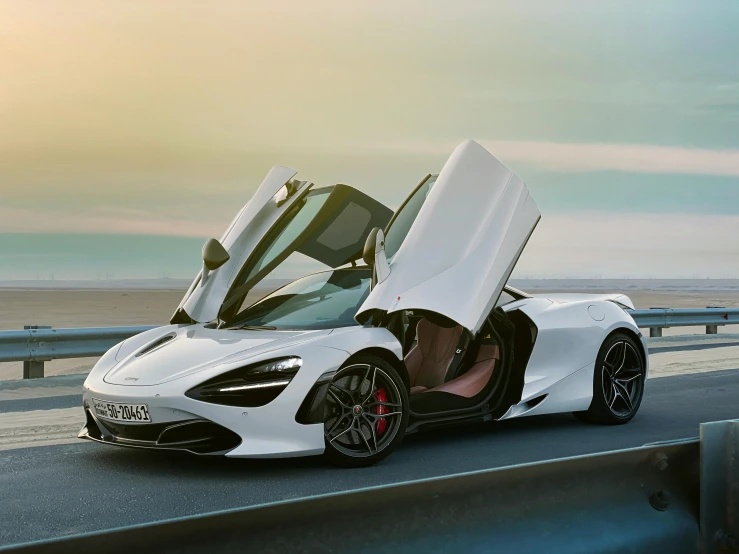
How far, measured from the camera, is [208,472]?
Answer: 5.74 meters

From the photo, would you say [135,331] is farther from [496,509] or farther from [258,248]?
[496,509]

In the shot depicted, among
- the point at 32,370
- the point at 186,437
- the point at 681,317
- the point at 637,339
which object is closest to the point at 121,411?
the point at 186,437

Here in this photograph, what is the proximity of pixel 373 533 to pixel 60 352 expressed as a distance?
911 centimetres

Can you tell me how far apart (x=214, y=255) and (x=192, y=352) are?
1190 millimetres

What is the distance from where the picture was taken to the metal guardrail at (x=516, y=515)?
187cm

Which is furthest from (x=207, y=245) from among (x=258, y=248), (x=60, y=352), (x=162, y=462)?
(x=60, y=352)

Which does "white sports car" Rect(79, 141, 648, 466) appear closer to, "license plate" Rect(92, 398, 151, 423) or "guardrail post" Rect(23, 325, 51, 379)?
"license plate" Rect(92, 398, 151, 423)

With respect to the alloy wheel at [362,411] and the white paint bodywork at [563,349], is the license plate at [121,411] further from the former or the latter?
the white paint bodywork at [563,349]

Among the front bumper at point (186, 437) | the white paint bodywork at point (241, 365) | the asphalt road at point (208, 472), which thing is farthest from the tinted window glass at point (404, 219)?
the front bumper at point (186, 437)

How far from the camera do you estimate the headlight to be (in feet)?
17.8

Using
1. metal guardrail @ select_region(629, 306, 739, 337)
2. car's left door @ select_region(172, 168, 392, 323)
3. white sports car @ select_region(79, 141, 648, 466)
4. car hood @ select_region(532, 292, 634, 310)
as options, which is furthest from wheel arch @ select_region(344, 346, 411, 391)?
metal guardrail @ select_region(629, 306, 739, 337)

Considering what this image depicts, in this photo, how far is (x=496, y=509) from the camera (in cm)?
233

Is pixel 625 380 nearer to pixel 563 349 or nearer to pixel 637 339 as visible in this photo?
pixel 637 339

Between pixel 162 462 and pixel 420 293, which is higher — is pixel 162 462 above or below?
below
